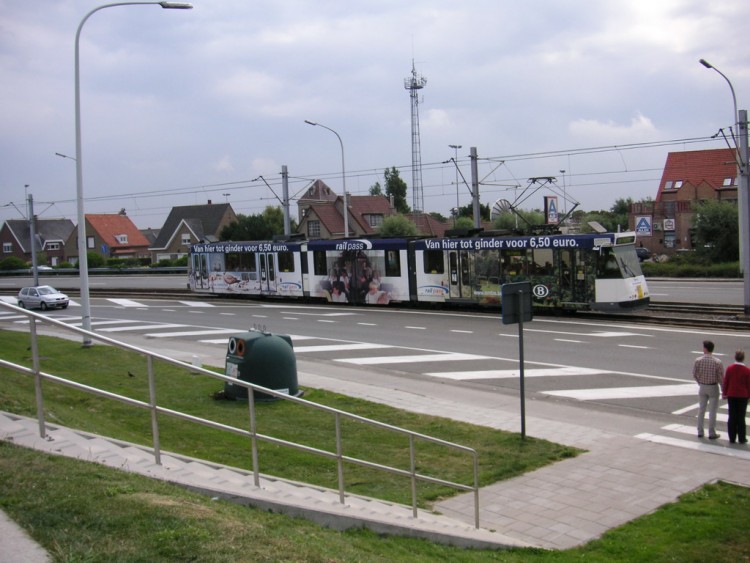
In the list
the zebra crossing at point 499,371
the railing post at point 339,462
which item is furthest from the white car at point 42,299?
the railing post at point 339,462

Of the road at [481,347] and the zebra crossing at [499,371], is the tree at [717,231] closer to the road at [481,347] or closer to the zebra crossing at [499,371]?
the road at [481,347]

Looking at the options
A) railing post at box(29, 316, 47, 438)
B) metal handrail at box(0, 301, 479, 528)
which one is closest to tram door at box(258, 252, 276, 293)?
metal handrail at box(0, 301, 479, 528)

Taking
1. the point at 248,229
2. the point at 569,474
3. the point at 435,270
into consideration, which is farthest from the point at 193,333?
the point at 248,229

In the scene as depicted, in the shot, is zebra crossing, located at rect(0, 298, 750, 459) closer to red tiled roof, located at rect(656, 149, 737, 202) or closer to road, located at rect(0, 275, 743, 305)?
road, located at rect(0, 275, 743, 305)

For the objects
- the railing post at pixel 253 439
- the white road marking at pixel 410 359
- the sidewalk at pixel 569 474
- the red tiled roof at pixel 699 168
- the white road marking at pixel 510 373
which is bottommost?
the sidewalk at pixel 569 474

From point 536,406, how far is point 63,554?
10700 mm

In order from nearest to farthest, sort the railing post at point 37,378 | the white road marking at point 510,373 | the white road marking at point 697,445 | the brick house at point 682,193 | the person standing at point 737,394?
the railing post at point 37,378
the white road marking at point 697,445
the person standing at point 737,394
the white road marking at point 510,373
the brick house at point 682,193

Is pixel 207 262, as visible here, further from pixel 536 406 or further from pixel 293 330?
pixel 536 406

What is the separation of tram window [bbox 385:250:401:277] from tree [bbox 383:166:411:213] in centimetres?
7631

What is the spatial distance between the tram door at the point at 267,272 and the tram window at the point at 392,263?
6728 mm

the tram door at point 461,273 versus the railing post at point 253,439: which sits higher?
the tram door at point 461,273

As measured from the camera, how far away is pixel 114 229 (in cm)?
9544

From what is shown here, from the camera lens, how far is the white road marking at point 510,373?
1672 centimetres

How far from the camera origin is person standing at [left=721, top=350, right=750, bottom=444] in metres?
10.9
